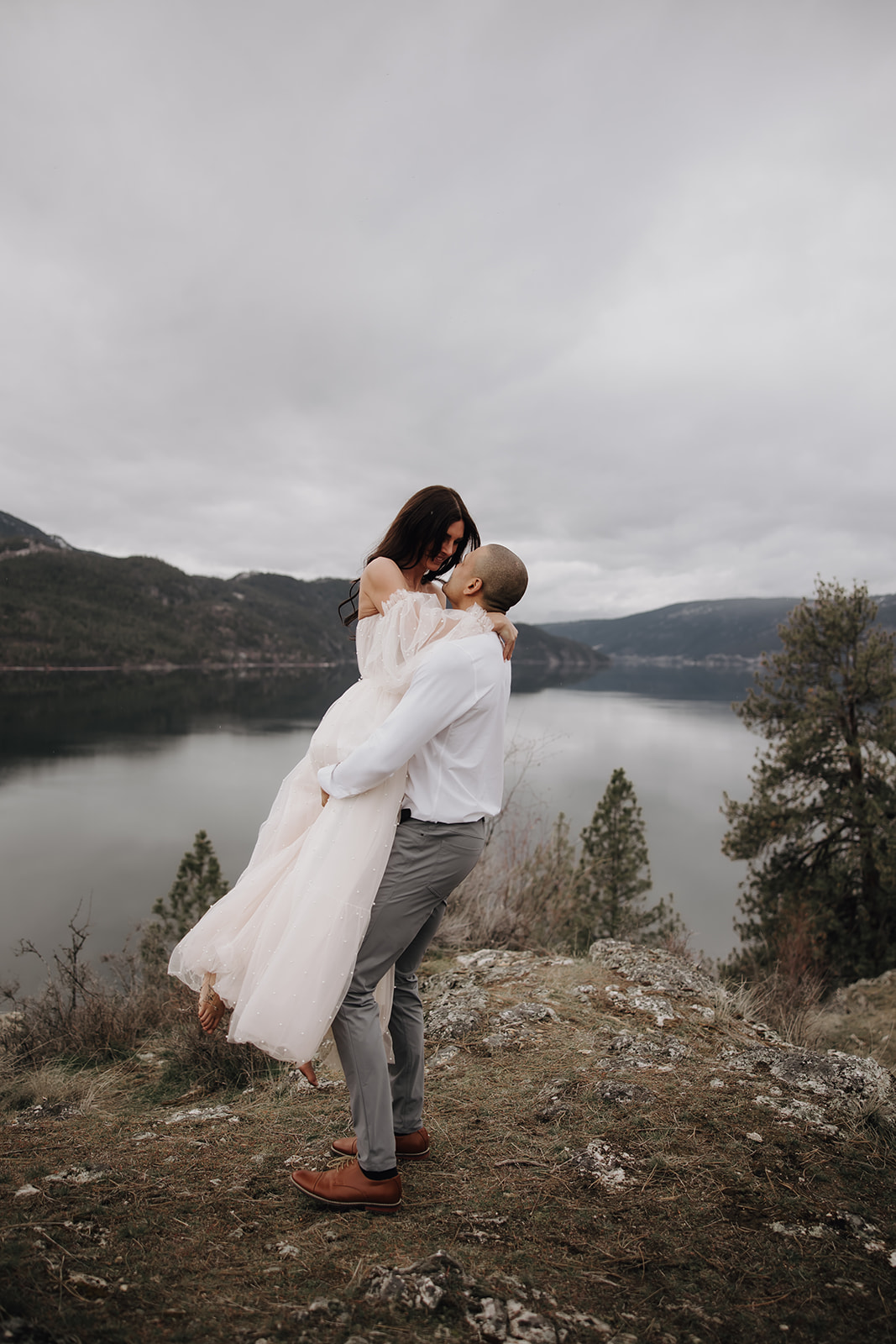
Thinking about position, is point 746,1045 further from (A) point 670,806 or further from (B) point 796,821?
(A) point 670,806


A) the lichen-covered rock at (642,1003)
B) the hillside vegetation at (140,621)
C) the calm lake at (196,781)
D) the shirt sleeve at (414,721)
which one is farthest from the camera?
the hillside vegetation at (140,621)

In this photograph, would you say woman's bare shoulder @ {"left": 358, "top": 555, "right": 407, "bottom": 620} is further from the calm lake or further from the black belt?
the calm lake

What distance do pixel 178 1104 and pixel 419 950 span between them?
6.53 feet

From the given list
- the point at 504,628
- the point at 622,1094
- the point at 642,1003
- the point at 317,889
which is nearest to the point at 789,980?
the point at 642,1003

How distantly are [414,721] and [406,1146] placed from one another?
62.8 inches

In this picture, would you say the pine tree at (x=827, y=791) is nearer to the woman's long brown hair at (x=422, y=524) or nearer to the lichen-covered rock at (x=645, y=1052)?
the lichen-covered rock at (x=645, y=1052)

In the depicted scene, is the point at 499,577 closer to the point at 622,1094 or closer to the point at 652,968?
the point at 622,1094

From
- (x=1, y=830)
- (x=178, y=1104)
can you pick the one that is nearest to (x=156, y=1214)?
(x=178, y=1104)

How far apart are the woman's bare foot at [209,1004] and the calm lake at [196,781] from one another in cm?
664

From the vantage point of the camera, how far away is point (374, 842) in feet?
6.50

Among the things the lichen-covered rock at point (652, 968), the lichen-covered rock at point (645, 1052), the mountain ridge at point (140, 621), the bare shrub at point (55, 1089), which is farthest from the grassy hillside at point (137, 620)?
the lichen-covered rock at point (645, 1052)

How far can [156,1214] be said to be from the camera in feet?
6.54

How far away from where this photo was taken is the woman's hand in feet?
7.02

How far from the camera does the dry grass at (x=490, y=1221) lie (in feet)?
5.20
